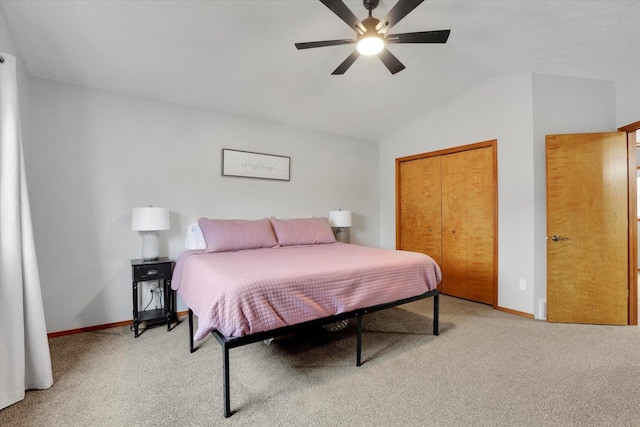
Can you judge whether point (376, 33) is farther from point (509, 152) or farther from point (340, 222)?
point (340, 222)

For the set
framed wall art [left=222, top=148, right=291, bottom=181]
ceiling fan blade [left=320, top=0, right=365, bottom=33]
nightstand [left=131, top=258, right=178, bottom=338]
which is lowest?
nightstand [left=131, top=258, right=178, bottom=338]

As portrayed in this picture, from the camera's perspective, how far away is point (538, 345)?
98.3 inches

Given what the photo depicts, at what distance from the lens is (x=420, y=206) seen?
4.45 m

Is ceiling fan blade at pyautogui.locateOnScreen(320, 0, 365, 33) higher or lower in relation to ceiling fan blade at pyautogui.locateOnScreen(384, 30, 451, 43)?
higher

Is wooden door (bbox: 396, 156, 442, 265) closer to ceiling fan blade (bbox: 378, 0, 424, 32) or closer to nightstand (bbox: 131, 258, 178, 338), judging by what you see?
ceiling fan blade (bbox: 378, 0, 424, 32)

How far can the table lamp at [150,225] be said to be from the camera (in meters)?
2.76

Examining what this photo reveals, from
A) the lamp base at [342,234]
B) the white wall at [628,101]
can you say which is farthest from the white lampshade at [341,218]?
the white wall at [628,101]

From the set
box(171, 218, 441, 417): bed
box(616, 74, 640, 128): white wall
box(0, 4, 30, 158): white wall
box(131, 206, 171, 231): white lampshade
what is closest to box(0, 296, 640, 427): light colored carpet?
box(171, 218, 441, 417): bed

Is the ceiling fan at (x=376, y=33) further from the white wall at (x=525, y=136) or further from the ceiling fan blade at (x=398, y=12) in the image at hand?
the white wall at (x=525, y=136)

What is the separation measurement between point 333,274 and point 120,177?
2445mm

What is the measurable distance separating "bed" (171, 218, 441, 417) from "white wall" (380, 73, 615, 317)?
4.32 ft

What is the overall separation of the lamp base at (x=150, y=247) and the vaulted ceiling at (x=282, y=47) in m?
1.49

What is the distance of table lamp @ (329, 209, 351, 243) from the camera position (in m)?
4.21

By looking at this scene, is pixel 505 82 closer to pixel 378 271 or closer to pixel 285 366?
pixel 378 271
